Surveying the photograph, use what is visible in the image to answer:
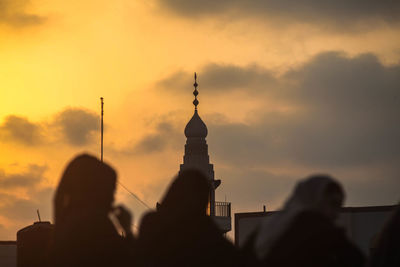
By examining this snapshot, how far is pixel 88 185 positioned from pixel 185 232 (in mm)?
993

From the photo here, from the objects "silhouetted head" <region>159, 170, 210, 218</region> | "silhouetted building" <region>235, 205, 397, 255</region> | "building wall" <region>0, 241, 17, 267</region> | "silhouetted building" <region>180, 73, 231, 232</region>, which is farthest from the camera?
"silhouetted building" <region>180, 73, 231, 232</region>

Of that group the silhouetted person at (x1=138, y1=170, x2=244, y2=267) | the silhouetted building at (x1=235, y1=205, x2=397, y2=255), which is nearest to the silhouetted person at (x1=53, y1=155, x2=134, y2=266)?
the silhouetted person at (x1=138, y1=170, x2=244, y2=267)

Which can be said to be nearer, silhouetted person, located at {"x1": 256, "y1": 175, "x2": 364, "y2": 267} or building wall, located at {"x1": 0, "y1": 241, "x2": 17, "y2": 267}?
silhouetted person, located at {"x1": 256, "y1": 175, "x2": 364, "y2": 267}

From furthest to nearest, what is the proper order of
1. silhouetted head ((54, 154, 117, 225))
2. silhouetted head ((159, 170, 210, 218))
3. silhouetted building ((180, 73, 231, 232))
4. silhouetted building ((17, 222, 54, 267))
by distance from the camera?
silhouetted building ((180, 73, 231, 232)), silhouetted building ((17, 222, 54, 267)), silhouetted head ((159, 170, 210, 218)), silhouetted head ((54, 154, 117, 225))

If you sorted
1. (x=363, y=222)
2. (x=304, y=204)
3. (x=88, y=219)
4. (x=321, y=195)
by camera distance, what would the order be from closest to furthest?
(x=321, y=195), (x=304, y=204), (x=88, y=219), (x=363, y=222)

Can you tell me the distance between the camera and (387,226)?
1155 cm

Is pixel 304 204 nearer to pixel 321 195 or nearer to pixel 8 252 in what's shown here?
pixel 321 195

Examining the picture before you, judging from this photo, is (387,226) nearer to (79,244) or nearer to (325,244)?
(325,244)

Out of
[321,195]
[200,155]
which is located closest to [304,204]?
[321,195]

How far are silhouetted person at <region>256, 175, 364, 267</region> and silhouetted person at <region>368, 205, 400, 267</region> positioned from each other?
202 millimetres

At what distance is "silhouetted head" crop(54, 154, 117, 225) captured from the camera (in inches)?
474

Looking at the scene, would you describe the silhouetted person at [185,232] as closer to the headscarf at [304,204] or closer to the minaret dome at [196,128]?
the headscarf at [304,204]

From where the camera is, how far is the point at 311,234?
11.4m

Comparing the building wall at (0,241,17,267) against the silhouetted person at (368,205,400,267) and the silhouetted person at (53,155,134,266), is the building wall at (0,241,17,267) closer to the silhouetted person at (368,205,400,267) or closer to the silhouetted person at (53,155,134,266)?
the silhouetted person at (53,155,134,266)
